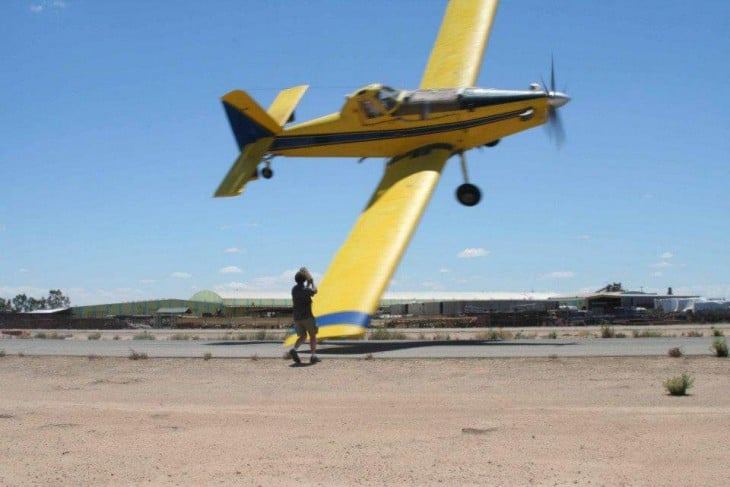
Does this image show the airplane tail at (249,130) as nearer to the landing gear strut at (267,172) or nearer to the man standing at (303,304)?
the landing gear strut at (267,172)

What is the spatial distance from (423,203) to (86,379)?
10.9 m

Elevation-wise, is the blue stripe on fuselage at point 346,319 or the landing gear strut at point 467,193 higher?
the landing gear strut at point 467,193

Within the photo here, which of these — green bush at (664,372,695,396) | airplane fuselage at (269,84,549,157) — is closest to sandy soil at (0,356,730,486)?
green bush at (664,372,695,396)

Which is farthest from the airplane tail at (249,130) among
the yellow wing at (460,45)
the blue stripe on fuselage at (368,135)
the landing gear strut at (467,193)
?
the landing gear strut at (467,193)

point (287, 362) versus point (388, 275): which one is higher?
point (388, 275)

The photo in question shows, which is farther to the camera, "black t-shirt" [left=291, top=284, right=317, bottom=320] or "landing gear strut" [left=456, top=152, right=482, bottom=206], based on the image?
"landing gear strut" [left=456, top=152, right=482, bottom=206]

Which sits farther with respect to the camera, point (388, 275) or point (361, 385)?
point (388, 275)

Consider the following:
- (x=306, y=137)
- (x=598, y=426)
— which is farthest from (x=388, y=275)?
(x=306, y=137)

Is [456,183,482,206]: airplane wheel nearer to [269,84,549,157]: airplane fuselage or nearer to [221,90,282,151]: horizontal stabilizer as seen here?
[269,84,549,157]: airplane fuselage

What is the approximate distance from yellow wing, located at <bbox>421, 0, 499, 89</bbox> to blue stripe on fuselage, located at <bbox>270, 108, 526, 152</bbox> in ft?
6.71

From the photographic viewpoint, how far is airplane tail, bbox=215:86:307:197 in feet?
98.5

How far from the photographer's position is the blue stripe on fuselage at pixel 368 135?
2570 cm

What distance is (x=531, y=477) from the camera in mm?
7078

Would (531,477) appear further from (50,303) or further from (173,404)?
(50,303)
